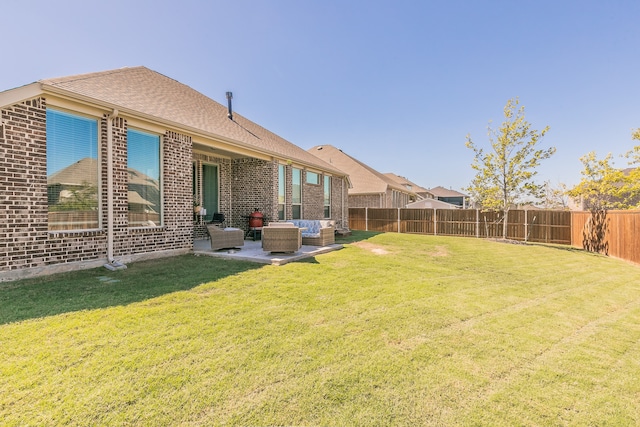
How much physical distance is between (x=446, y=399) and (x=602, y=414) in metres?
1.19

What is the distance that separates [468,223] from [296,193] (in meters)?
10.9

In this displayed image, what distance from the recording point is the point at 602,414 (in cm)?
218

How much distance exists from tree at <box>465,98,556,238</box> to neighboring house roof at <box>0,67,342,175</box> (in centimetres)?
989

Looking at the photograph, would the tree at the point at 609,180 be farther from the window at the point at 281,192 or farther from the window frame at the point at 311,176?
the window at the point at 281,192

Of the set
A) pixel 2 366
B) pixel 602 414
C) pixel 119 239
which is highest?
pixel 119 239

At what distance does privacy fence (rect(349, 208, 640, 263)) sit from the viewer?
10070 millimetres

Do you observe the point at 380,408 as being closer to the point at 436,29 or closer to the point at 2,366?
the point at 2,366

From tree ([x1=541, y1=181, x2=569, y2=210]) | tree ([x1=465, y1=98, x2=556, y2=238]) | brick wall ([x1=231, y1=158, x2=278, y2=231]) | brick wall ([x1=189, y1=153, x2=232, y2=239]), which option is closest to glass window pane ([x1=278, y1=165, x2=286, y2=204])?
brick wall ([x1=231, y1=158, x2=278, y2=231])

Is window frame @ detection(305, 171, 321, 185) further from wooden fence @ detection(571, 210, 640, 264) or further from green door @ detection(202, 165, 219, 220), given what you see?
wooden fence @ detection(571, 210, 640, 264)

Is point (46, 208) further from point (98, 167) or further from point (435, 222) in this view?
point (435, 222)

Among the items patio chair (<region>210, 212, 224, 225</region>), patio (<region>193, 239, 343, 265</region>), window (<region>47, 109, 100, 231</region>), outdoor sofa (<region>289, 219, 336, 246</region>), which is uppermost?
window (<region>47, 109, 100, 231</region>)

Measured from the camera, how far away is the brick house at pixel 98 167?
4836 mm

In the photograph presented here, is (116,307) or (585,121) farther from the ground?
(585,121)

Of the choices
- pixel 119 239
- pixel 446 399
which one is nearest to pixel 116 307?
pixel 119 239
